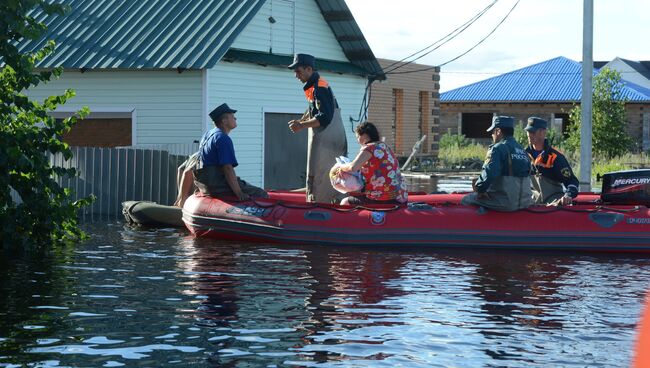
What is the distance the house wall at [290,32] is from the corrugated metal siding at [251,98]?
1.70 ft

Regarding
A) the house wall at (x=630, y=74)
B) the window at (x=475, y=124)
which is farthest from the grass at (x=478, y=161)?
the house wall at (x=630, y=74)

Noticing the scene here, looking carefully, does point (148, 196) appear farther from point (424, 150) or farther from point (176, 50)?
point (424, 150)

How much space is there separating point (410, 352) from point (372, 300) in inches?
93.6

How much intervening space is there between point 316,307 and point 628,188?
6412mm

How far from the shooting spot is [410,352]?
8266mm

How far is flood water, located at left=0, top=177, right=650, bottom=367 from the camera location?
8156mm

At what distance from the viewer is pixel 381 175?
15.2m

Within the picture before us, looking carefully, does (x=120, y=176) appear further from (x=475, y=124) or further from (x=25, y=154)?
(x=475, y=124)

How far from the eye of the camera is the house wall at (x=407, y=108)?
128 feet

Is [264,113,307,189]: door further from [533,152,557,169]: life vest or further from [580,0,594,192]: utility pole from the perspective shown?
[533,152,557,169]: life vest

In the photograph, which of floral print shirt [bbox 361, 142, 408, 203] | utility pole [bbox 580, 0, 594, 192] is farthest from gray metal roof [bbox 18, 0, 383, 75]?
floral print shirt [bbox 361, 142, 408, 203]

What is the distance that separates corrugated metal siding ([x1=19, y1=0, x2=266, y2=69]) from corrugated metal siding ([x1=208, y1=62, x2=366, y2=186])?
716mm

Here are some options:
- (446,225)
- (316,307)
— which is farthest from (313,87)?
(316,307)

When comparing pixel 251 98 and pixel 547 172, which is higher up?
pixel 251 98
